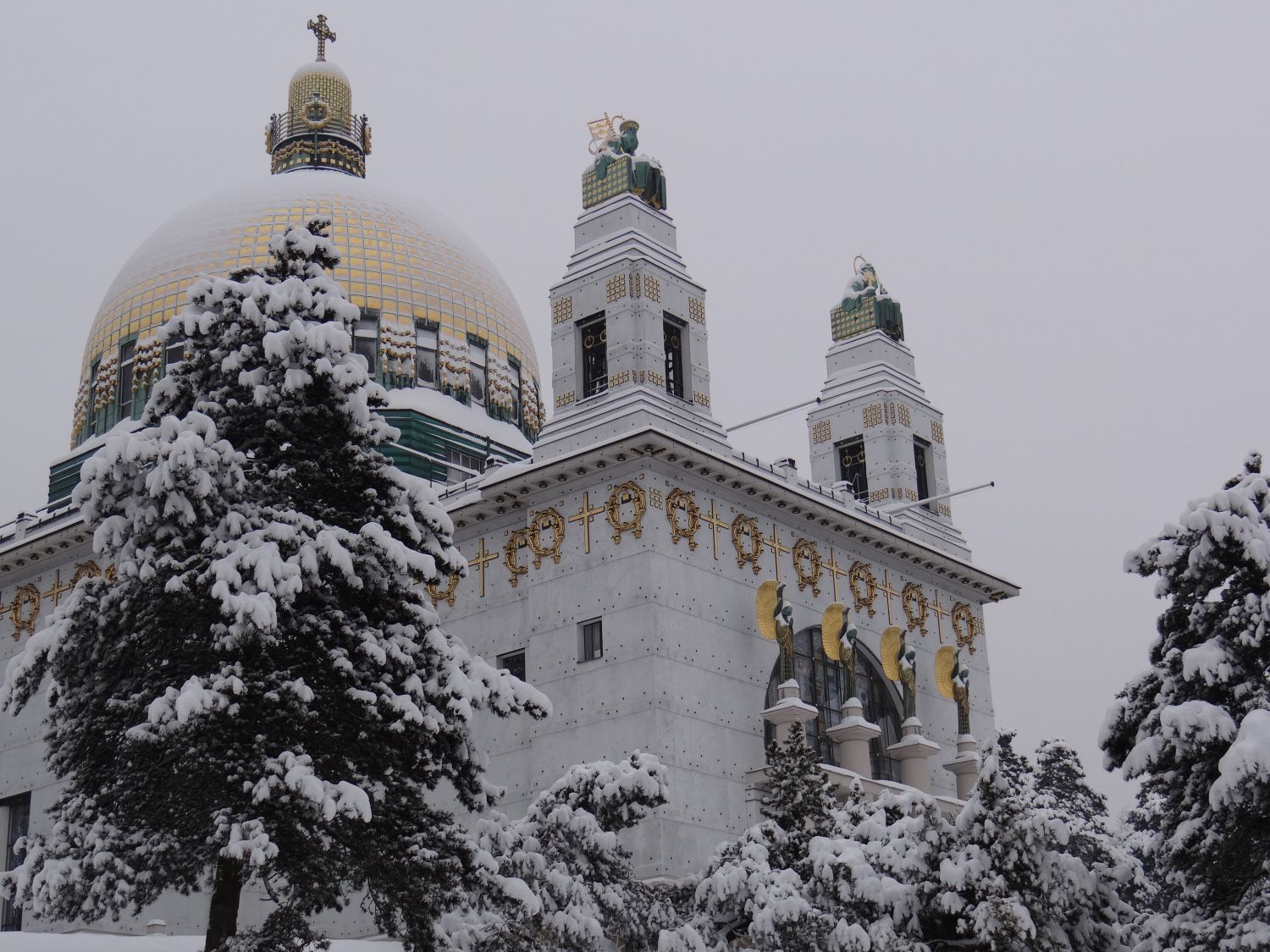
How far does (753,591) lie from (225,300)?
17.4 m

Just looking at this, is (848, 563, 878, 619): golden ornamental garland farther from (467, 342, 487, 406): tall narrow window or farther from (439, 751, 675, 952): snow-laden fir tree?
(467, 342, 487, 406): tall narrow window

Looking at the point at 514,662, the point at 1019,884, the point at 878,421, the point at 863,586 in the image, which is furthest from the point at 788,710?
the point at 878,421

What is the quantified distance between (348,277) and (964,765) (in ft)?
68.1

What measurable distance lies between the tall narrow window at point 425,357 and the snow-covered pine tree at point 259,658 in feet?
83.9

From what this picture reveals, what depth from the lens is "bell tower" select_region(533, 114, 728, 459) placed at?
121 feet

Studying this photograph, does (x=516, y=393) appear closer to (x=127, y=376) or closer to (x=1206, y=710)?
(x=127, y=376)

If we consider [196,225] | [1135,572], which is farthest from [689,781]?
[196,225]

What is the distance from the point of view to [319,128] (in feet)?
187

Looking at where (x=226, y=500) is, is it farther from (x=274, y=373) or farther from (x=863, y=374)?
(x=863, y=374)

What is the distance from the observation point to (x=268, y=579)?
1969cm

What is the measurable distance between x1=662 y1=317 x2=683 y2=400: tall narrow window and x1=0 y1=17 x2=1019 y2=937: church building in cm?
5

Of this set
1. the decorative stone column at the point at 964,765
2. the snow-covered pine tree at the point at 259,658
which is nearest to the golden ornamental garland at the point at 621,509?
the decorative stone column at the point at 964,765

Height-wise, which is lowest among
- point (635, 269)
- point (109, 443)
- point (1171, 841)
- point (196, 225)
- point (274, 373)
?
point (1171, 841)

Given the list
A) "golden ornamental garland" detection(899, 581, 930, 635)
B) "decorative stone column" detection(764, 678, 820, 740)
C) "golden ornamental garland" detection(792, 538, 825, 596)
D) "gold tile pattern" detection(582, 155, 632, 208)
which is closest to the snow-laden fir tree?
"decorative stone column" detection(764, 678, 820, 740)
